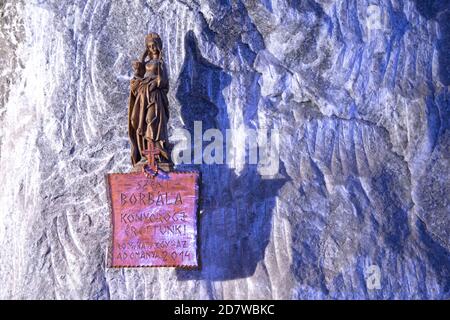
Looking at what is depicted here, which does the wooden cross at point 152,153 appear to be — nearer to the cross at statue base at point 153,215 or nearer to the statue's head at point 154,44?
the cross at statue base at point 153,215

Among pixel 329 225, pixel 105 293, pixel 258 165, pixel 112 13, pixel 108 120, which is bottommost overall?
pixel 105 293

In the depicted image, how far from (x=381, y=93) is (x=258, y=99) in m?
0.68

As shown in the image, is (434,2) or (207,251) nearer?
(207,251)

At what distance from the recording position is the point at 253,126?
14.1 feet

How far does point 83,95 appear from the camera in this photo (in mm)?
4312

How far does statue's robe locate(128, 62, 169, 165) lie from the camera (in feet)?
13.1

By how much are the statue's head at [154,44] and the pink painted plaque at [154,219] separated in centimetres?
64

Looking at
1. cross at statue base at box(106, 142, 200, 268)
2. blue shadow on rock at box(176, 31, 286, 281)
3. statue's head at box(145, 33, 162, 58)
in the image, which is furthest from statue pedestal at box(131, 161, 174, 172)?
statue's head at box(145, 33, 162, 58)

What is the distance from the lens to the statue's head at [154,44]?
13.3ft

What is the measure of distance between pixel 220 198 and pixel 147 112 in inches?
24.4

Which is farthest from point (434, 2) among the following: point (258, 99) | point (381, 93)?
point (258, 99)

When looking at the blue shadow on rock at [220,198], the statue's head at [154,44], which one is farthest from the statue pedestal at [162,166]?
the statue's head at [154,44]

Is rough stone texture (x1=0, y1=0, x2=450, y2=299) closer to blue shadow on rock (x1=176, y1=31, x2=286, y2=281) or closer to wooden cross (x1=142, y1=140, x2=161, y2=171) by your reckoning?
blue shadow on rock (x1=176, y1=31, x2=286, y2=281)

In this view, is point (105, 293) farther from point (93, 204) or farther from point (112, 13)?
point (112, 13)
